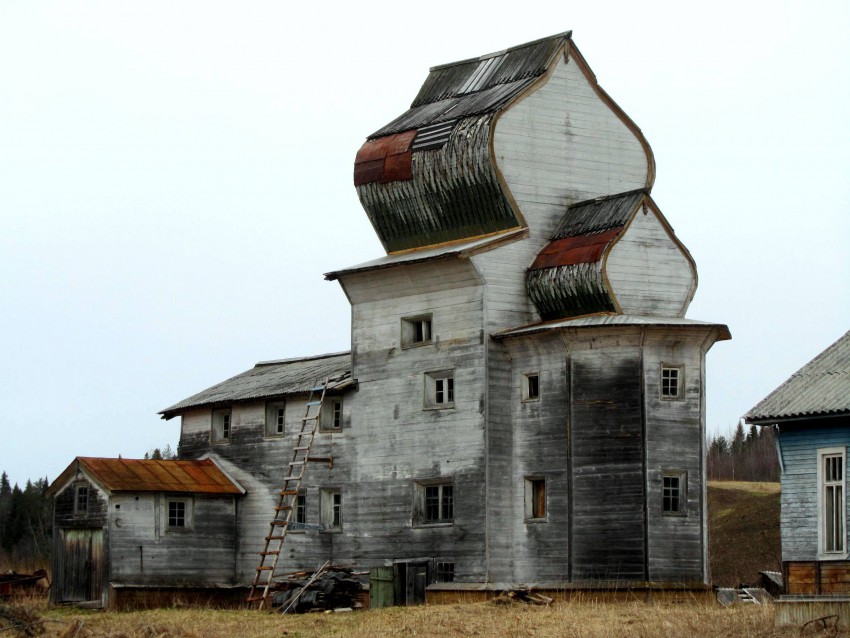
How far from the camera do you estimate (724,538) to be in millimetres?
87375

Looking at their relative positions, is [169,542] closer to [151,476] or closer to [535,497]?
[151,476]

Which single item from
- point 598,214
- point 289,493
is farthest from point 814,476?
point 289,493

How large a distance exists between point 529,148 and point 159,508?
17.3 metres

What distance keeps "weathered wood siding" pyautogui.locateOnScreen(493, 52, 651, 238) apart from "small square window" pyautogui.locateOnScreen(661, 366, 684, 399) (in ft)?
20.6

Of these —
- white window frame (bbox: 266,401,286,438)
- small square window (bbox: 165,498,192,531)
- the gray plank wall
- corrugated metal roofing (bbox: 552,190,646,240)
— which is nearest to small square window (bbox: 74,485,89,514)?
small square window (bbox: 165,498,192,531)

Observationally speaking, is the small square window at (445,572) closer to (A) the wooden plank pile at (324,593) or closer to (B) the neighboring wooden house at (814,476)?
(A) the wooden plank pile at (324,593)

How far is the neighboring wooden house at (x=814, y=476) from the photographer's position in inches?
1593

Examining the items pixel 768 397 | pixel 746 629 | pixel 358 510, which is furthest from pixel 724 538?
pixel 746 629

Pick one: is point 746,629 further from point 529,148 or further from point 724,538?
point 724,538

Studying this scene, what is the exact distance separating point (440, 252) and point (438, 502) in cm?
756

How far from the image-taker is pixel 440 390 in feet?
172

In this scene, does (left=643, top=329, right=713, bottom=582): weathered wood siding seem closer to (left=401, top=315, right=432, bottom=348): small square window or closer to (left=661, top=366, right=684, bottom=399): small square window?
(left=661, top=366, right=684, bottom=399): small square window

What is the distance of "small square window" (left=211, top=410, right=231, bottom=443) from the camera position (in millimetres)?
61125

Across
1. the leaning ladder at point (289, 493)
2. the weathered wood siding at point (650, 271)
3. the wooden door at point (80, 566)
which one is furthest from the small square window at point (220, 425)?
the weathered wood siding at point (650, 271)
